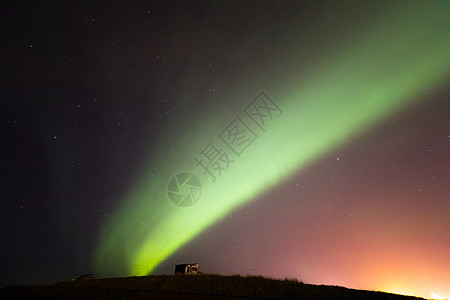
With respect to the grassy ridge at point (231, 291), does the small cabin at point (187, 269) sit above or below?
above

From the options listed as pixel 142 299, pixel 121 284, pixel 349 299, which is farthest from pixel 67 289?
pixel 349 299

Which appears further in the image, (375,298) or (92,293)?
(92,293)

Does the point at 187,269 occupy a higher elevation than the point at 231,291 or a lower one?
higher

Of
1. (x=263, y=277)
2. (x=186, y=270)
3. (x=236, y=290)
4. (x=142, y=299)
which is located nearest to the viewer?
(x=142, y=299)

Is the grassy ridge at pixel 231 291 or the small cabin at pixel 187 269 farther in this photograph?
the small cabin at pixel 187 269

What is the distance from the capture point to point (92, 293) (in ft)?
75.4

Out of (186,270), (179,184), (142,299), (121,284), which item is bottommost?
(142,299)

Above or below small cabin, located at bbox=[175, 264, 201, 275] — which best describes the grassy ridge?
below

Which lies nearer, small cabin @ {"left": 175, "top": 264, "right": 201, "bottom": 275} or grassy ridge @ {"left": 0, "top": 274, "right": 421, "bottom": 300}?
grassy ridge @ {"left": 0, "top": 274, "right": 421, "bottom": 300}

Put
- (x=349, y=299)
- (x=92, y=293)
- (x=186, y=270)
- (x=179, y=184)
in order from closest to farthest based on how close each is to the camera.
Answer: (x=349, y=299) → (x=92, y=293) → (x=179, y=184) → (x=186, y=270)

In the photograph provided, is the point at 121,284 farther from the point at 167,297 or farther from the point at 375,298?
the point at 375,298

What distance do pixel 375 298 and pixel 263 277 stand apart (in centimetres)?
1081

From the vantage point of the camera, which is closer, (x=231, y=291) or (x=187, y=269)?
(x=231, y=291)

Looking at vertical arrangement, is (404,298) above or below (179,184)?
below
